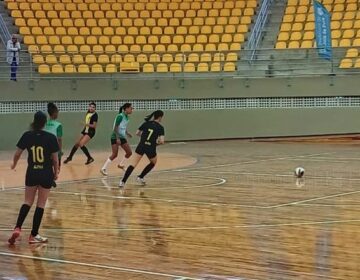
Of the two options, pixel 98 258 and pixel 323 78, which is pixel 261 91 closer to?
pixel 323 78

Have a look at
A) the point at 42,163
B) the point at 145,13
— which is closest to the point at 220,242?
the point at 42,163

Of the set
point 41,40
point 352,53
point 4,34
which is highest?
point 4,34

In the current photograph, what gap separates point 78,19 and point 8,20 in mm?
2744

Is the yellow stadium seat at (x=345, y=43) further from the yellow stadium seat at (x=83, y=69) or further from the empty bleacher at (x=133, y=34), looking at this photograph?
the yellow stadium seat at (x=83, y=69)

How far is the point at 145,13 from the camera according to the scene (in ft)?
94.5

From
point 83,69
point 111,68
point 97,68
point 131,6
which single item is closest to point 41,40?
point 83,69

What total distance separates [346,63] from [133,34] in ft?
26.5

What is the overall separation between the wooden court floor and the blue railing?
34.2ft

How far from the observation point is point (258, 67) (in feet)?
87.2

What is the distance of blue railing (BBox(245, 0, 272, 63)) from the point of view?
27253 mm

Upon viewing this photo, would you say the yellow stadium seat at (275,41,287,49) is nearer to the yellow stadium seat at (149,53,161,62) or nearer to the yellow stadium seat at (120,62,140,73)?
the yellow stadium seat at (149,53,161,62)

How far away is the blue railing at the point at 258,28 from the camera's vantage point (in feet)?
89.4

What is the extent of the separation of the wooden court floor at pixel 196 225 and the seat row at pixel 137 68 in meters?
9.01

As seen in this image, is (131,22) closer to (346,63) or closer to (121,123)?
(346,63)
